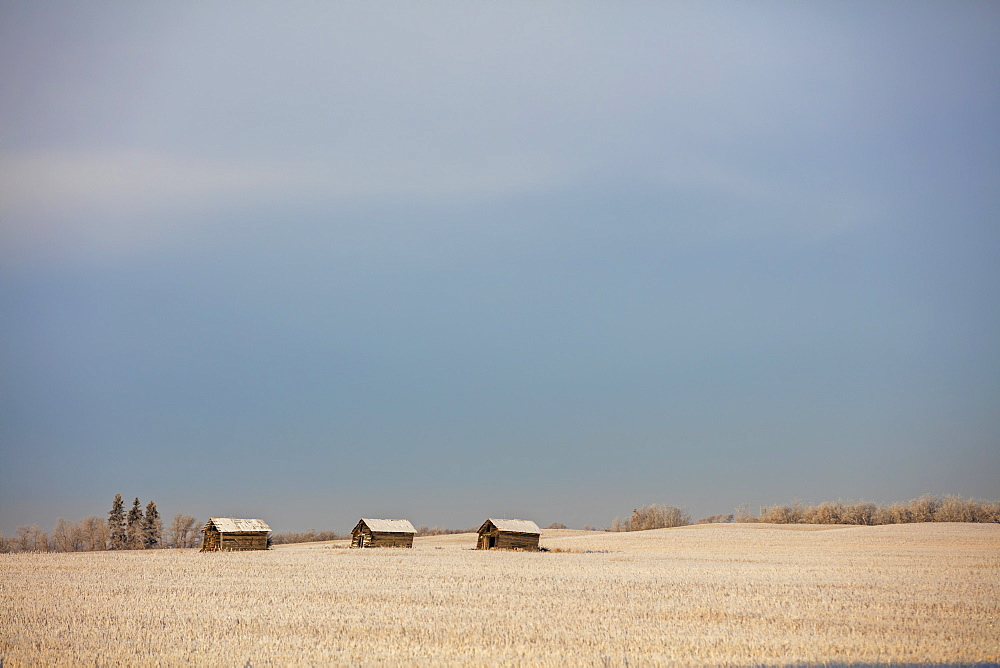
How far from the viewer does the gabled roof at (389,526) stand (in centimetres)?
7138

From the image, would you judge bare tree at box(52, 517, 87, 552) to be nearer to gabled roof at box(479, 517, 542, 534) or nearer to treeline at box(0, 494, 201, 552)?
treeline at box(0, 494, 201, 552)

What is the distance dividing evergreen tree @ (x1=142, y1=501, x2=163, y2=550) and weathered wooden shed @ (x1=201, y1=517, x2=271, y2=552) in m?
39.0

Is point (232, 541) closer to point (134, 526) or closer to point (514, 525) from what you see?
point (514, 525)

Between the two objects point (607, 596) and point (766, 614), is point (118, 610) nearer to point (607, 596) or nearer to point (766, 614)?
point (607, 596)

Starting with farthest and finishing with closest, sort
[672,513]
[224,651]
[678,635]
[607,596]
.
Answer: [672,513] < [607,596] < [678,635] < [224,651]

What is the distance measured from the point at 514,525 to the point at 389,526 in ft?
38.1

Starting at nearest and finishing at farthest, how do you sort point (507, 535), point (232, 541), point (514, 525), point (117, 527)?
point (232, 541) → point (507, 535) → point (514, 525) → point (117, 527)

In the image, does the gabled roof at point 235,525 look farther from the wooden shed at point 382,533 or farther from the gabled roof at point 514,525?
the gabled roof at point 514,525

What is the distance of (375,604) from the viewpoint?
2494 cm

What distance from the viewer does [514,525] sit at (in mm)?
73062

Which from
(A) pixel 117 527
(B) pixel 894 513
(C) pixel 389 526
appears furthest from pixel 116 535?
(B) pixel 894 513

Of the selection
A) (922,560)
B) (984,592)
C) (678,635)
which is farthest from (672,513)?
(678,635)

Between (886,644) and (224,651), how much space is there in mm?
14749

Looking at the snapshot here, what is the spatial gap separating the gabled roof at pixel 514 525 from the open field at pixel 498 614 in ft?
99.2
